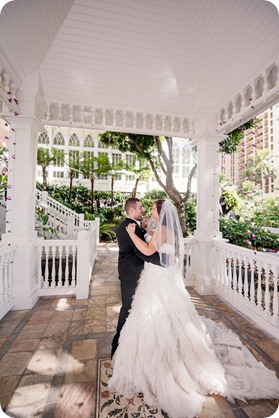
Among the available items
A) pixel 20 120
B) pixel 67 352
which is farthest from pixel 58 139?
pixel 67 352

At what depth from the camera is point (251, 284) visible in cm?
321

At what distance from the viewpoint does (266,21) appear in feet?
7.67

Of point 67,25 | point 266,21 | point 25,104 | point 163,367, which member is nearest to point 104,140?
point 25,104

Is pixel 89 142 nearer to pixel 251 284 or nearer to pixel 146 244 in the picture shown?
pixel 251 284

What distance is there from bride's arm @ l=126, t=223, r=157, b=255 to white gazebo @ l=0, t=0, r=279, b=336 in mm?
1985

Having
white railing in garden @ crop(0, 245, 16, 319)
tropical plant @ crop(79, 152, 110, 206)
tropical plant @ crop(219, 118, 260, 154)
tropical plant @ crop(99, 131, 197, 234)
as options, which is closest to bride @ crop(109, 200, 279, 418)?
white railing in garden @ crop(0, 245, 16, 319)

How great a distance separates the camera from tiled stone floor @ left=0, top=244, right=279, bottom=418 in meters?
1.64

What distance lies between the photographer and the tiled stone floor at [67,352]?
1.64 meters

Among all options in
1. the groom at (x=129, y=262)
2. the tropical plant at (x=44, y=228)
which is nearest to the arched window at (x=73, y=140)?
the tropical plant at (x=44, y=228)

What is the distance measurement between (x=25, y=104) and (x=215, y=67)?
10.4ft

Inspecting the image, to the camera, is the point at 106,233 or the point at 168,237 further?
the point at 106,233

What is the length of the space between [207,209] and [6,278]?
12.6ft

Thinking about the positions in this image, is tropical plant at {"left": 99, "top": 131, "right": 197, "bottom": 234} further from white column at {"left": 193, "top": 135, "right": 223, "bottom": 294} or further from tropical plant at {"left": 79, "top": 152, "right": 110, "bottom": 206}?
tropical plant at {"left": 79, "top": 152, "right": 110, "bottom": 206}

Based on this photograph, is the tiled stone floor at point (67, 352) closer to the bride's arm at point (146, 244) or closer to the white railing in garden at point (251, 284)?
the white railing in garden at point (251, 284)
